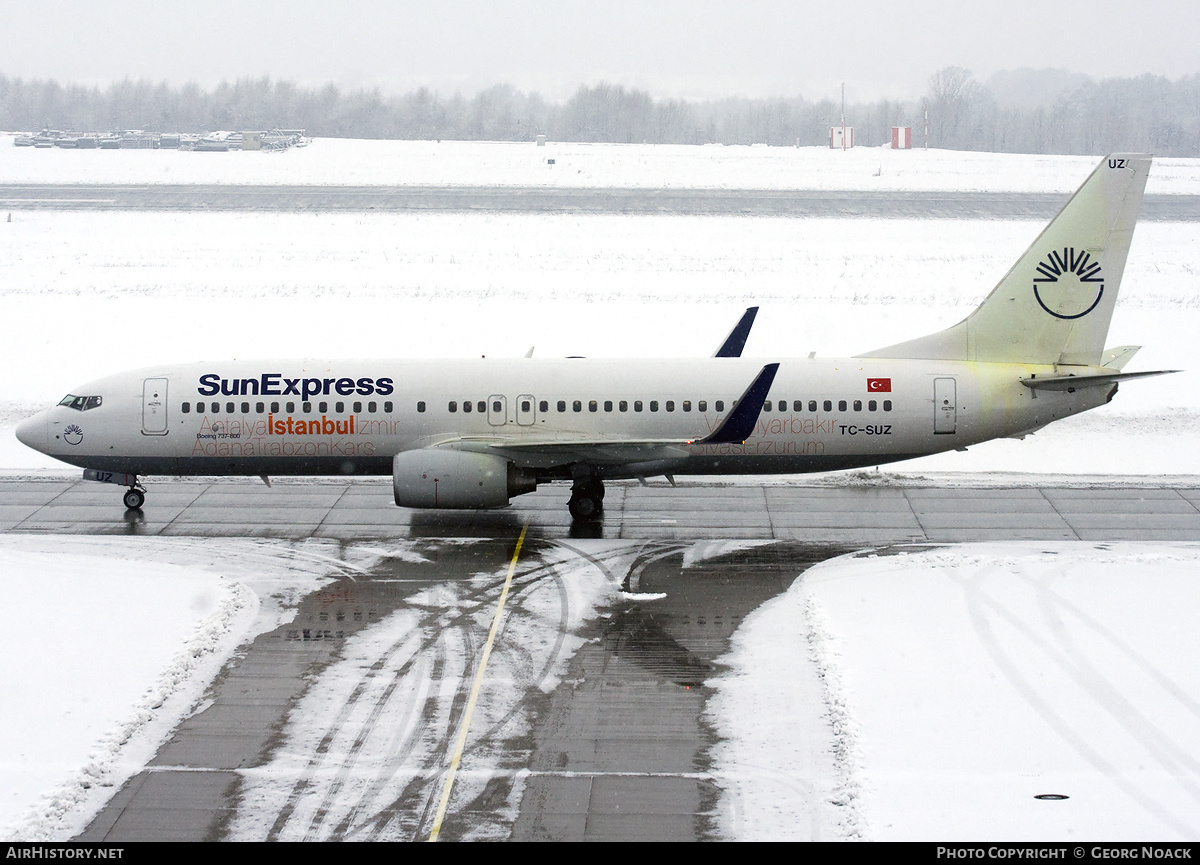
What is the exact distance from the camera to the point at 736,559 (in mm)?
26109

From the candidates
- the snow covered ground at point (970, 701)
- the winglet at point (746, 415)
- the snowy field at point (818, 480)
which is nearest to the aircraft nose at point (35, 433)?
the snowy field at point (818, 480)

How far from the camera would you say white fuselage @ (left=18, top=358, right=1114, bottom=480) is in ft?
92.8

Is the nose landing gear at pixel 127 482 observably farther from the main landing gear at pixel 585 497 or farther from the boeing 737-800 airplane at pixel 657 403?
the main landing gear at pixel 585 497

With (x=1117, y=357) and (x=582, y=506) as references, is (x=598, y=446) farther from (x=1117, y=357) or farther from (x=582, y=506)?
(x=1117, y=357)

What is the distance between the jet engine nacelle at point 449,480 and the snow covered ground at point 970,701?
7.34 meters

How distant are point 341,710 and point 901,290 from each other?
42319mm

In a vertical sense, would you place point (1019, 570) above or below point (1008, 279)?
below

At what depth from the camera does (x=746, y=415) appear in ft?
87.1

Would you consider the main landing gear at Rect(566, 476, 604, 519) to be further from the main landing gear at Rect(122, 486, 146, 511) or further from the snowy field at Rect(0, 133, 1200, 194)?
the snowy field at Rect(0, 133, 1200, 194)

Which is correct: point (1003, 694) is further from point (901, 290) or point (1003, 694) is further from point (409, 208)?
point (409, 208)

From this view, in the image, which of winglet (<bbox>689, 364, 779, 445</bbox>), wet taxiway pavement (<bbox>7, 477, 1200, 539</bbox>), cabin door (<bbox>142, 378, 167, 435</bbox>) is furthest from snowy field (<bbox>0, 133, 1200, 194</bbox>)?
winglet (<bbox>689, 364, 779, 445</bbox>)

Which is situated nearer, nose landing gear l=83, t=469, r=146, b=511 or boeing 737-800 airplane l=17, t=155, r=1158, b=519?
boeing 737-800 airplane l=17, t=155, r=1158, b=519

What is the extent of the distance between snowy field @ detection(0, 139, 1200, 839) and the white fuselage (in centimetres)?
286
